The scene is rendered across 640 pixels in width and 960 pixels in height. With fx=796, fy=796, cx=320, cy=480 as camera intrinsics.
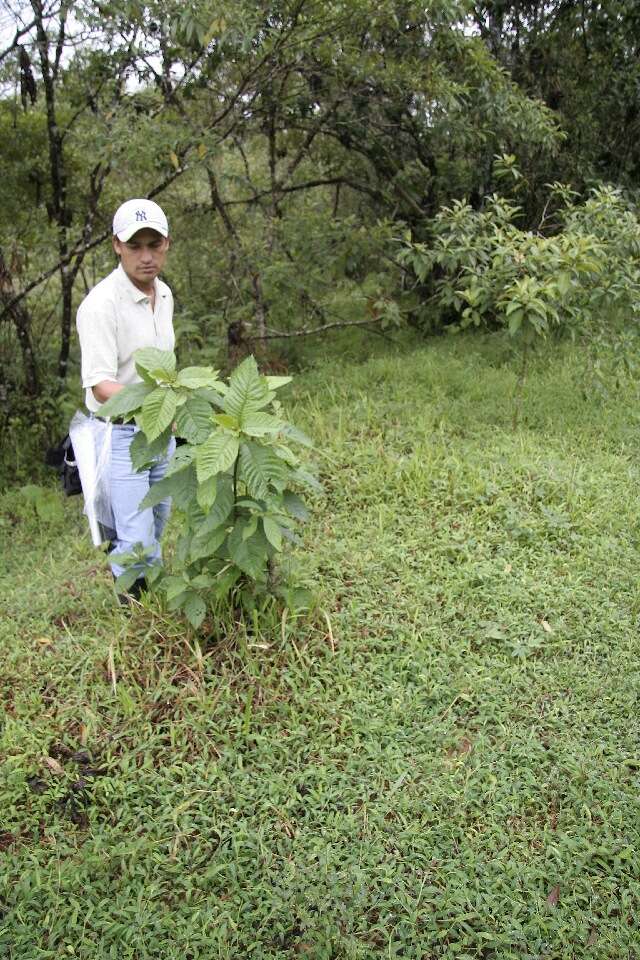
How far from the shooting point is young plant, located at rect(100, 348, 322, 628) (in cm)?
250

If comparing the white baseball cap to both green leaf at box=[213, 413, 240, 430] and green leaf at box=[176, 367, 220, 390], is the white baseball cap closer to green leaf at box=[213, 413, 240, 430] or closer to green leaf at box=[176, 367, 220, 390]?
green leaf at box=[176, 367, 220, 390]

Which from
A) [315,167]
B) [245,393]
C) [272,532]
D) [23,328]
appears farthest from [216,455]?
[315,167]

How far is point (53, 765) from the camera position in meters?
2.52

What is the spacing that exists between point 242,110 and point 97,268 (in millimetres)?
1594

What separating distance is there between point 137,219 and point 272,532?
118 cm

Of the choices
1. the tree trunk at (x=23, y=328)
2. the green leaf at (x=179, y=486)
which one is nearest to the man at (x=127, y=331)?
the green leaf at (x=179, y=486)

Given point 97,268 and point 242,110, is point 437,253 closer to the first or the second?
point 242,110

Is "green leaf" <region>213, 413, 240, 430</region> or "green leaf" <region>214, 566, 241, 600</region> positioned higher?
"green leaf" <region>213, 413, 240, 430</region>

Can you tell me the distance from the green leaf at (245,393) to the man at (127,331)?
390 mm

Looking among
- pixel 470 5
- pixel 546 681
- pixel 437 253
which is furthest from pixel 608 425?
pixel 470 5

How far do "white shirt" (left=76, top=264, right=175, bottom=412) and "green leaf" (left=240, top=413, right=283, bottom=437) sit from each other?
60cm

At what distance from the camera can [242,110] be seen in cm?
524

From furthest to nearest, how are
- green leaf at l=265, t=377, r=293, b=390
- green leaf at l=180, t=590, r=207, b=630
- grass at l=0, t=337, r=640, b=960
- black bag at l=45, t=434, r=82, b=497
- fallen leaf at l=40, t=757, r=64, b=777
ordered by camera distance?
black bag at l=45, t=434, r=82, b=497 < green leaf at l=180, t=590, r=207, b=630 < green leaf at l=265, t=377, r=293, b=390 < fallen leaf at l=40, t=757, r=64, b=777 < grass at l=0, t=337, r=640, b=960

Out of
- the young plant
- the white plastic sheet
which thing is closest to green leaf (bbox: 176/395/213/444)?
the young plant
